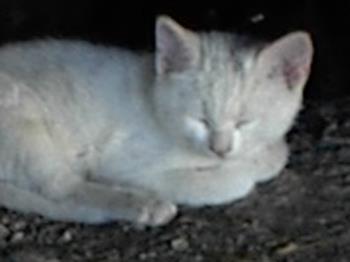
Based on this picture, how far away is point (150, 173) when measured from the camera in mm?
4094

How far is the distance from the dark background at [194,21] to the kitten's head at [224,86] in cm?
119

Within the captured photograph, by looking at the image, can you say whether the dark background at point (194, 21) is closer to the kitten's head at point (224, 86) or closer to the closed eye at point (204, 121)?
the kitten's head at point (224, 86)

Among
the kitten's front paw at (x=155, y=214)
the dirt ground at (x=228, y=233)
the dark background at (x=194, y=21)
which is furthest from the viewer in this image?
the dark background at (x=194, y=21)

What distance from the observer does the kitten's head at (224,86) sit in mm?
3881

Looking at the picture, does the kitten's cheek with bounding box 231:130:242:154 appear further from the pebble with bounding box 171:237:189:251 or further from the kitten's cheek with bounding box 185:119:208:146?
the pebble with bounding box 171:237:189:251

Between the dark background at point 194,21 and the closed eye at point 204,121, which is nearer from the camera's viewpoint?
the closed eye at point 204,121

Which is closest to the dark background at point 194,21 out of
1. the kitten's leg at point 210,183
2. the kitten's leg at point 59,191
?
the kitten's leg at point 210,183

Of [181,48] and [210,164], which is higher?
[181,48]

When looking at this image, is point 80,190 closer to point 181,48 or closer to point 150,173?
point 150,173

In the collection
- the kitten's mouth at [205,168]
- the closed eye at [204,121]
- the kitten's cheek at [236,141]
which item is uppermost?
the closed eye at [204,121]

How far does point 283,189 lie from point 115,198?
61 centimetres

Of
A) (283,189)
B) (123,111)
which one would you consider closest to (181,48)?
(123,111)

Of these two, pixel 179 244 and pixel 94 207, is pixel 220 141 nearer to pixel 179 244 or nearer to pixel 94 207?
pixel 179 244

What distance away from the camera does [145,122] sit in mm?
4121
